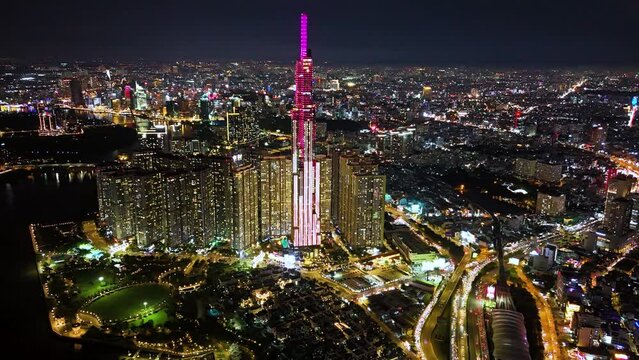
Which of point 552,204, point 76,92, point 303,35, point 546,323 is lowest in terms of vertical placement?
point 546,323

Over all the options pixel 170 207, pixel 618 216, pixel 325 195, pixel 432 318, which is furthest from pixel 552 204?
pixel 170 207

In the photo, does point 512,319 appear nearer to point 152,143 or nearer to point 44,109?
point 152,143

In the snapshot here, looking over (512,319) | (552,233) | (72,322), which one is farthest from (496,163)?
(72,322)

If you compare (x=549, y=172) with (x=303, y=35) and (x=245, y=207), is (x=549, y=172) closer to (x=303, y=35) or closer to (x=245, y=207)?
(x=303, y=35)

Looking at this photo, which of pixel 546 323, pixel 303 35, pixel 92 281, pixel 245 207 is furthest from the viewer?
pixel 245 207

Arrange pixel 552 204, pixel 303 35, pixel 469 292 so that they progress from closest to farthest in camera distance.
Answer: pixel 469 292 → pixel 303 35 → pixel 552 204

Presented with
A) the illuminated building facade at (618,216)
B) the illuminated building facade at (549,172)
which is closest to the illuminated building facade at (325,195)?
the illuminated building facade at (618,216)
